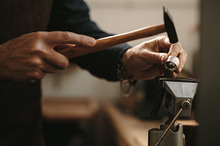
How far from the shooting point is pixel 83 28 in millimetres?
854

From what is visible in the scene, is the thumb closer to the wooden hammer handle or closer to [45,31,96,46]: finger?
the wooden hammer handle

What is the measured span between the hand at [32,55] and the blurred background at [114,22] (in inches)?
60.8

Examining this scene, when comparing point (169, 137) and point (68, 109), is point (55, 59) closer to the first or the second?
point (169, 137)

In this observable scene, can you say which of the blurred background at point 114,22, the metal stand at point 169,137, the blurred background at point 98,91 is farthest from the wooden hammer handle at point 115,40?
the blurred background at point 114,22

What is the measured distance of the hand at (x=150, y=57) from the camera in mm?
615

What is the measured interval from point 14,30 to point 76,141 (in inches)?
69.2

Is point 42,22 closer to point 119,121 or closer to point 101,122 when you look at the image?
point 119,121

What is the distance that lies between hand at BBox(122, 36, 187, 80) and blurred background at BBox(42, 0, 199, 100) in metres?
1.34

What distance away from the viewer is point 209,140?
0.46 meters

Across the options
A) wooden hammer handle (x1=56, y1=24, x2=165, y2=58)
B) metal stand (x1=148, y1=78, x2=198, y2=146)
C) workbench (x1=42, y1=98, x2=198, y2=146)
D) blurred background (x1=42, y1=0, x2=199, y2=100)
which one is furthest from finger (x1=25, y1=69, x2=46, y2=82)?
blurred background (x1=42, y1=0, x2=199, y2=100)

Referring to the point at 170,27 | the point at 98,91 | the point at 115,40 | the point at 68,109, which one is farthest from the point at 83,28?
the point at 98,91

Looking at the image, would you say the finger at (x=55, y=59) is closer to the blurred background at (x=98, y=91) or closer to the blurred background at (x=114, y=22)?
the blurred background at (x=98, y=91)

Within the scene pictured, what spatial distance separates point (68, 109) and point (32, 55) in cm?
155

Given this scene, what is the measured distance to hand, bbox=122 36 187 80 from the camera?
0.62m
